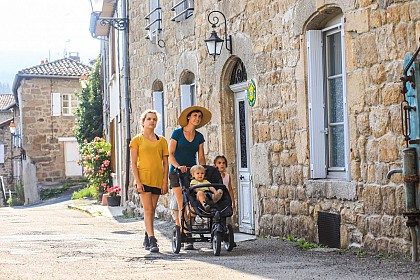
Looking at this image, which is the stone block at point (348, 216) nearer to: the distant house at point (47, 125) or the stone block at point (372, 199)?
the stone block at point (372, 199)

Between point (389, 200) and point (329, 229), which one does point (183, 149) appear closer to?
point (329, 229)

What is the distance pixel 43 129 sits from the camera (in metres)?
42.0

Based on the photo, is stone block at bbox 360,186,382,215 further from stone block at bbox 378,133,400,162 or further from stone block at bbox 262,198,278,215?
stone block at bbox 262,198,278,215

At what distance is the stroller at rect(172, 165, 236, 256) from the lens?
8977mm

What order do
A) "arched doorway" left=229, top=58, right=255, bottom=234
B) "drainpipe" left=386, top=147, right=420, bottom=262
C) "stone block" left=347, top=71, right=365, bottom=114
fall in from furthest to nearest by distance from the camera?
1. "arched doorway" left=229, top=58, right=255, bottom=234
2. "stone block" left=347, top=71, right=365, bottom=114
3. "drainpipe" left=386, top=147, right=420, bottom=262

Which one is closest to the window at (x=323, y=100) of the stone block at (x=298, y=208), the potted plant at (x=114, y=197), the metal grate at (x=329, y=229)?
the stone block at (x=298, y=208)

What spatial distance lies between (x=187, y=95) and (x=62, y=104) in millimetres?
28518

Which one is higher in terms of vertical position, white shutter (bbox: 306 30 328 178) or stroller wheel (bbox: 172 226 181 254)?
white shutter (bbox: 306 30 328 178)

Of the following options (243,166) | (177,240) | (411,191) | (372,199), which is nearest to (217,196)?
(177,240)

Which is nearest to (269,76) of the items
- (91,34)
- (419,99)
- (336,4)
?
(336,4)

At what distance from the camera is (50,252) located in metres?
9.75

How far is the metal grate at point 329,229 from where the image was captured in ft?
29.6

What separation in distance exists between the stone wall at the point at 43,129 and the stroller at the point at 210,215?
32857 mm

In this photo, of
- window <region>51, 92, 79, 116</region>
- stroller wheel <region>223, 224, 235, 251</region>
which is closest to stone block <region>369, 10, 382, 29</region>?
stroller wheel <region>223, 224, 235, 251</region>
